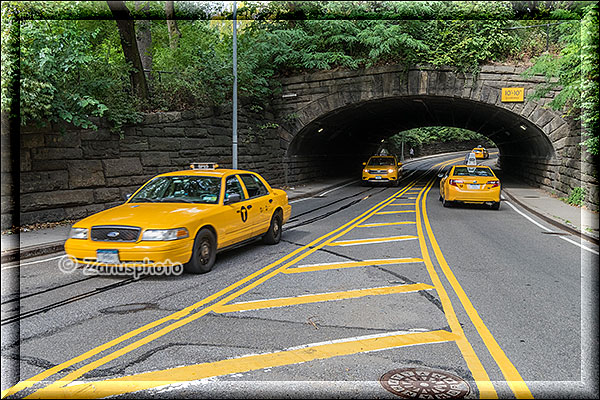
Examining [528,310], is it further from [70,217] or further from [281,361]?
[70,217]

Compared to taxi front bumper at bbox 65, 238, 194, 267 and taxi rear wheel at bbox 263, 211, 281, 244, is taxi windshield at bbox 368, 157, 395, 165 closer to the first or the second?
taxi rear wheel at bbox 263, 211, 281, 244

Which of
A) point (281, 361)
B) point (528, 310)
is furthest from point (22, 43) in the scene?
point (528, 310)

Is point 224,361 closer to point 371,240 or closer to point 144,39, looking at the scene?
point 371,240

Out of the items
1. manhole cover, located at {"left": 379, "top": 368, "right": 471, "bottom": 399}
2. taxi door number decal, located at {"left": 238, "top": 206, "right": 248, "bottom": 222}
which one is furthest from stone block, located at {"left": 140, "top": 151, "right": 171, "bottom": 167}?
manhole cover, located at {"left": 379, "top": 368, "right": 471, "bottom": 399}

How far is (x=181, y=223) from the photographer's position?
670 cm

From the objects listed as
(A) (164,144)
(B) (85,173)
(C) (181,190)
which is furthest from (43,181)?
(C) (181,190)

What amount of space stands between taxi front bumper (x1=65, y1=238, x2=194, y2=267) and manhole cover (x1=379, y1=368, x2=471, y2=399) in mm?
3740

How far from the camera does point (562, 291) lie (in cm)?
637

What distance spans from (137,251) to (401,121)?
31.9 metres

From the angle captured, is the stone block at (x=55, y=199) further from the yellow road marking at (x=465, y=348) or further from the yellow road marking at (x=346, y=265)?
the yellow road marking at (x=465, y=348)

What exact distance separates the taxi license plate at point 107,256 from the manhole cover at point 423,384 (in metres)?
4.20

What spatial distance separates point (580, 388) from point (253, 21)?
24.6 meters

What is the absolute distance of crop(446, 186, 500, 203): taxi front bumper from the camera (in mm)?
15797

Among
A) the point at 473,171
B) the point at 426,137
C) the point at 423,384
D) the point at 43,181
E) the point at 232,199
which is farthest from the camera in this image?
the point at 426,137
